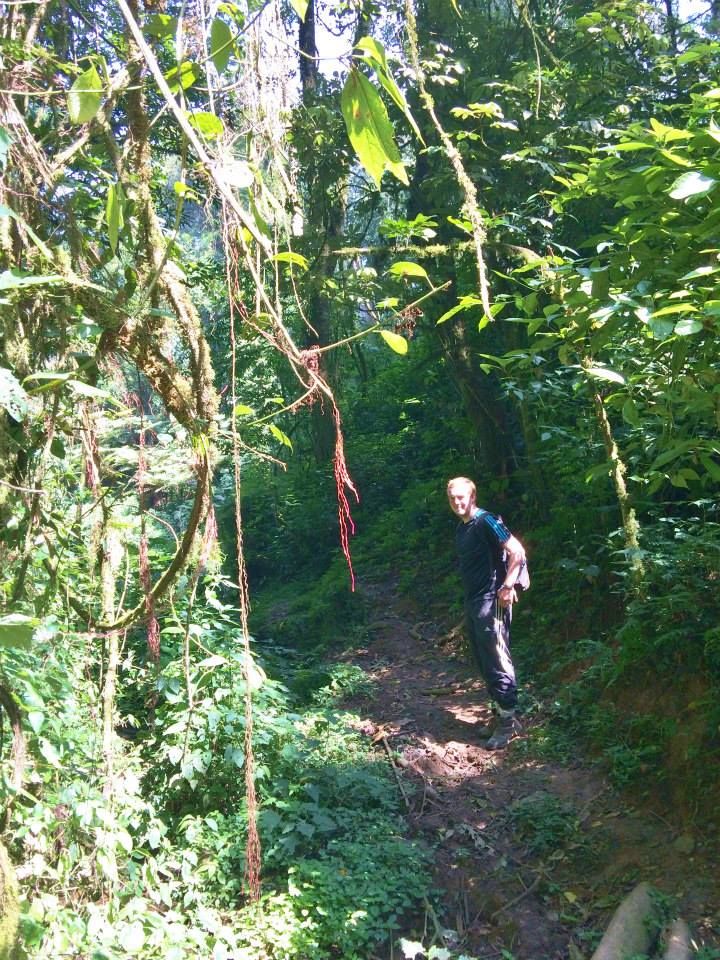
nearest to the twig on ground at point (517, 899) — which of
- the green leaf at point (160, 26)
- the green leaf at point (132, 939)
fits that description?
the green leaf at point (132, 939)

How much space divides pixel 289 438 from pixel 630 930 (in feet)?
13.1

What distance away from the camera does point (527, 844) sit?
462 cm

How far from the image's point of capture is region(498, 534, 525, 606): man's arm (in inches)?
222

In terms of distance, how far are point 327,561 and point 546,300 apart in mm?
5289

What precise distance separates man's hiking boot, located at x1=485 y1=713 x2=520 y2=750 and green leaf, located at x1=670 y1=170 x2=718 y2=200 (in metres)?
4.31

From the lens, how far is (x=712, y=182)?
2.41m

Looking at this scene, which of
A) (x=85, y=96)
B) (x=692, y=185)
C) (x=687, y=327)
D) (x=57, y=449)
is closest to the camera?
(x=85, y=96)

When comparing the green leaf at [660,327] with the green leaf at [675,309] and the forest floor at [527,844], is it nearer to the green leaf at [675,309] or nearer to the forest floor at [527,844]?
the green leaf at [675,309]

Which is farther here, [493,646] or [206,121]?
[493,646]

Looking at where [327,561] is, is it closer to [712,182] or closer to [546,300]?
[546,300]

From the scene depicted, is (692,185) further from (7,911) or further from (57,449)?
(7,911)

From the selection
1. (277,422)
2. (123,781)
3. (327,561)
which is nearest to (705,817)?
(123,781)

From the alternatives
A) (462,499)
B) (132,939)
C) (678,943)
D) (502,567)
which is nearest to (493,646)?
(502,567)

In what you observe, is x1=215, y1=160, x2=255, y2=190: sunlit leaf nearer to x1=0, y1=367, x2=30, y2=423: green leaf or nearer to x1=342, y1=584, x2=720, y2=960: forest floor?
x1=0, y1=367, x2=30, y2=423: green leaf
